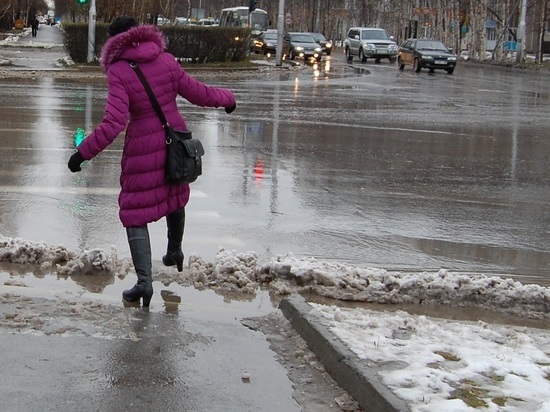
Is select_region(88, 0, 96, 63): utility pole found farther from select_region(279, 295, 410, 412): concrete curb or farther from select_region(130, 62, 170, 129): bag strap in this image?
select_region(279, 295, 410, 412): concrete curb

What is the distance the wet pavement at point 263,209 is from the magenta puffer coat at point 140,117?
2.29 ft

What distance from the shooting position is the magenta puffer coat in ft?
17.8

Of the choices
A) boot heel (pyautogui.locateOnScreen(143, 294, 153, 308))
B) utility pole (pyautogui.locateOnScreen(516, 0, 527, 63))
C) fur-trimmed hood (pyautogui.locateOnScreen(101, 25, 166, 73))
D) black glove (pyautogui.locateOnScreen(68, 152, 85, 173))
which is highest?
utility pole (pyautogui.locateOnScreen(516, 0, 527, 63))

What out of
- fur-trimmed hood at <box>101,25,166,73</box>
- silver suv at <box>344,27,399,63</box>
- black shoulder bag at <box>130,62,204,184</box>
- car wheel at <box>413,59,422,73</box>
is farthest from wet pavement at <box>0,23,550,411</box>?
silver suv at <box>344,27,399,63</box>

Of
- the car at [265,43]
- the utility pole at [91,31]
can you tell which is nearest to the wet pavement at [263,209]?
the utility pole at [91,31]

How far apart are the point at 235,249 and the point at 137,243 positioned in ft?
5.75

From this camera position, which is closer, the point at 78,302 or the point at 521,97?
the point at 78,302

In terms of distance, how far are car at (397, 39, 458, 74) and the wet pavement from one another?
23.4 meters

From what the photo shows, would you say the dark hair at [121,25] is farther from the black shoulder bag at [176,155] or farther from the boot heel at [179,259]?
the boot heel at [179,259]

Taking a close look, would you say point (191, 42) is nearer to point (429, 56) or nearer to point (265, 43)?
point (429, 56)

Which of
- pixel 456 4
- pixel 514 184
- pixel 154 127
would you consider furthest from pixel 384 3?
pixel 154 127

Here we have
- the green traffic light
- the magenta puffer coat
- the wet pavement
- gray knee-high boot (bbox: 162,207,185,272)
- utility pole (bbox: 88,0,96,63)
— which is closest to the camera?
the wet pavement

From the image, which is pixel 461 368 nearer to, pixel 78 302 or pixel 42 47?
pixel 78 302

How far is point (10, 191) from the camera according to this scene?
9.16 meters
